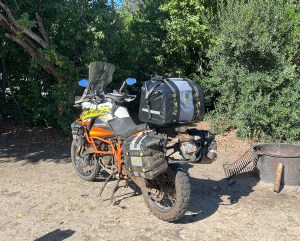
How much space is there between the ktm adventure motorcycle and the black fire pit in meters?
1.76

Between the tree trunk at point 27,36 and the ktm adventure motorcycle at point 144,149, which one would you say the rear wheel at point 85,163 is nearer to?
the ktm adventure motorcycle at point 144,149

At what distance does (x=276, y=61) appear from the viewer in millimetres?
7969

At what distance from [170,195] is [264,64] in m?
5.15

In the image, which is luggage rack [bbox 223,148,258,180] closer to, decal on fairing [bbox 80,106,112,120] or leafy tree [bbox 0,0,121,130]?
decal on fairing [bbox 80,106,112,120]

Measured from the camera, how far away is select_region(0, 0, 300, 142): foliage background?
298 inches

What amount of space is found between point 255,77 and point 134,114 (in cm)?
461

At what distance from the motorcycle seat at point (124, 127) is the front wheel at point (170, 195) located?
0.61 metres

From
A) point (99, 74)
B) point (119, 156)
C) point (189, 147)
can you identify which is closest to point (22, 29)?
point (99, 74)

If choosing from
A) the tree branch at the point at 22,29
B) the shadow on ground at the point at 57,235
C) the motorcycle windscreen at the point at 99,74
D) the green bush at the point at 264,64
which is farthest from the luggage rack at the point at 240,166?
the tree branch at the point at 22,29

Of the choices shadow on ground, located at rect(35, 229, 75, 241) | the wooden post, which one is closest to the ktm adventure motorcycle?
shadow on ground, located at rect(35, 229, 75, 241)

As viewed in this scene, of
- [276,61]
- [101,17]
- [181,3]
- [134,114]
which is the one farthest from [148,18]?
[276,61]

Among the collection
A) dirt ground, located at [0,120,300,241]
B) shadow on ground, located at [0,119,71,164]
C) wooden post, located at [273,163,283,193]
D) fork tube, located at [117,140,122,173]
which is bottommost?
dirt ground, located at [0,120,300,241]

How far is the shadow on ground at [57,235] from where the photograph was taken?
3900 mm

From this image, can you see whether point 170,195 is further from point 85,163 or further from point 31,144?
point 31,144
